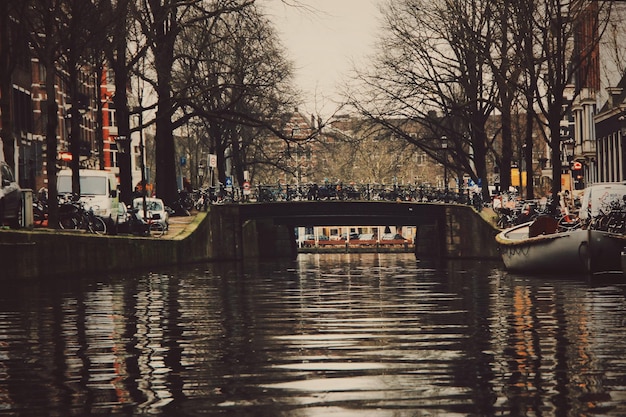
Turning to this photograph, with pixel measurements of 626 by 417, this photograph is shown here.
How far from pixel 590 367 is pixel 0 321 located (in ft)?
31.9

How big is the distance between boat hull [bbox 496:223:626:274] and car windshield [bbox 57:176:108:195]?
1531 centimetres

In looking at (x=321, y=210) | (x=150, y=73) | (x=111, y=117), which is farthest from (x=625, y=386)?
(x=111, y=117)

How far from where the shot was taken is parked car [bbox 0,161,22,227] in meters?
33.3

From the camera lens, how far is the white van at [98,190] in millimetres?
49531

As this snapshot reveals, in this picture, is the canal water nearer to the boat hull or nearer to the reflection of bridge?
the boat hull

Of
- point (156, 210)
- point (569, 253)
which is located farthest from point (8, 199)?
point (156, 210)

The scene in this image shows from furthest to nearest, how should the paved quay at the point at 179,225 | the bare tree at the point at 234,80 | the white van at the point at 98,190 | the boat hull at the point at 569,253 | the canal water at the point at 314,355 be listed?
the paved quay at the point at 179,225 < the white van at the point at 98,190 < the bare tree at the point at 234,80 < the boat hull at the point at 569,253 < the canal water at the point at 314,355

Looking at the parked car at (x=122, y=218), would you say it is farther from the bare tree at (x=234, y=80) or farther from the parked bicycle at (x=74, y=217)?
the parked bicycle at (x=74, y=217)

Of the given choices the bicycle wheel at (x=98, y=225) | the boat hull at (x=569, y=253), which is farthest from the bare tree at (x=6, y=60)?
the boat hull at (x=569, y=253)

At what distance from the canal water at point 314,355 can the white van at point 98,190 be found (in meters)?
21.7

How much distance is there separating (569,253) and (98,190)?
18852 mm

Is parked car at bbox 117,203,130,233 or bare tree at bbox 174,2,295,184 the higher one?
bare tree at bbox 174,2,295,184

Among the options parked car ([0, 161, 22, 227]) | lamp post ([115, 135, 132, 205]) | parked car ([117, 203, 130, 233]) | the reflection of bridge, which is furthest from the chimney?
parked car ([0, 161, 22, 227])

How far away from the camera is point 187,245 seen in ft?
182
